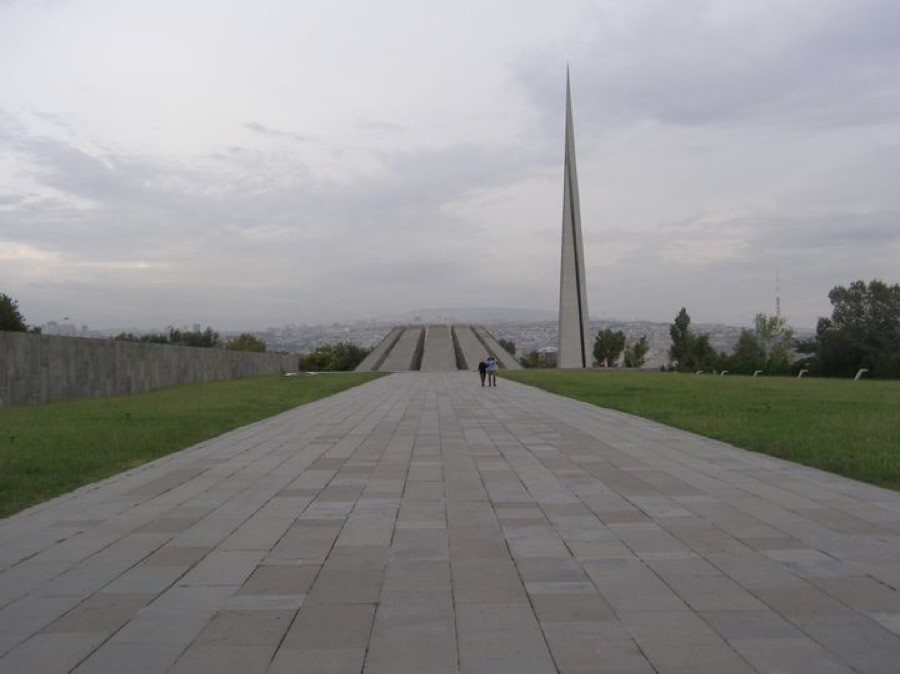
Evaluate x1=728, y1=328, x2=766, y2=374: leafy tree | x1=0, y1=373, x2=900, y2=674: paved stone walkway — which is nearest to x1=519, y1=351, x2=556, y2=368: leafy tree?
x1=728, y1=328, x2=766, y2=374: leafy tree

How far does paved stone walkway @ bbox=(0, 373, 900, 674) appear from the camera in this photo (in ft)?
10.3

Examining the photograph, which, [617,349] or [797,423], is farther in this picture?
Result: [617,349]

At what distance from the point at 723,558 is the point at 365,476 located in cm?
383

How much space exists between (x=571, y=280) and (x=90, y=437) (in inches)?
1922

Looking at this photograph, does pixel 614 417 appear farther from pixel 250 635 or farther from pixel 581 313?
pixel 581 313

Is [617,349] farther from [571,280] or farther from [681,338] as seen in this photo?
[571,280]

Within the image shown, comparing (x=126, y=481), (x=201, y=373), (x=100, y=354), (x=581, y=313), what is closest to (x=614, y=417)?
(x=126, y=481)

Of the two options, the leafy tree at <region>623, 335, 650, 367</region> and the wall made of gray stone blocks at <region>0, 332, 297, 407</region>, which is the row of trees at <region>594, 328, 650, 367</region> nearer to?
the leafy tree at <region>623, 335, 650, 367</region>

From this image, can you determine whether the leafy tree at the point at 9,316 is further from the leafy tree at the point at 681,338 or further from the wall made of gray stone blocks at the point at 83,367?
the leafy tree at the point at 681,338

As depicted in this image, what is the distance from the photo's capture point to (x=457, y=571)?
167 inches

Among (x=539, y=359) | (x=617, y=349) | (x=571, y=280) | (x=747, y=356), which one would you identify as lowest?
(x=539, y=359)

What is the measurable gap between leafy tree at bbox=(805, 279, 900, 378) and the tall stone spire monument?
1469 centimetres

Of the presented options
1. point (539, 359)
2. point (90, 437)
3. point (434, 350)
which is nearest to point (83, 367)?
point (90, 437)

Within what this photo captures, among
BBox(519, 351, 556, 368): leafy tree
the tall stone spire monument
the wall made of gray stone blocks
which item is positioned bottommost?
BBox(519, 351, 556, 368): leafy tree
